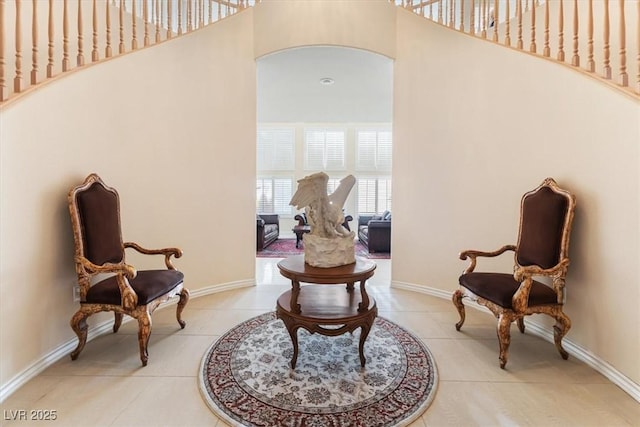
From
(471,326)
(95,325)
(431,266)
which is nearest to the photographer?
(95,325)

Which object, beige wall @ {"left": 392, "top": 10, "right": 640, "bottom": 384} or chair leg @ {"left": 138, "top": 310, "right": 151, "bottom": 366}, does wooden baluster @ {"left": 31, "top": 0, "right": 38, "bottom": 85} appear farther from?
beige wall @ {"left": 392, "top": 10, "right": 640, "bottom": 384}

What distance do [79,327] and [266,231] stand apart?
14.7 feet

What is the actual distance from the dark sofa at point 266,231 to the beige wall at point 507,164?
3.20m

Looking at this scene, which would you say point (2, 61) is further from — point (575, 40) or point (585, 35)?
point (585, 35)

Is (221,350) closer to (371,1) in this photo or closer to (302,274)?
(302,274)

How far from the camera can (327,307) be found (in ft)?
6.91

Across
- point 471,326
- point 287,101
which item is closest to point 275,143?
point 287,101

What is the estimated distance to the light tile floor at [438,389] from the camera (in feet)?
5.18

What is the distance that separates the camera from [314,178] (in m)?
2.23

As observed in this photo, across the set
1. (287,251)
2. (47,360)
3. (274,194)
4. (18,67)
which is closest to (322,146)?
(274,194)

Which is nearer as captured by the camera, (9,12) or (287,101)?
(9,12)

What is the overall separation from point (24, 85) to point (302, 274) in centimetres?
223

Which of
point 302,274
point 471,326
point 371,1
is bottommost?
point 471,326

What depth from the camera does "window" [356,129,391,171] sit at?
8.49 m
